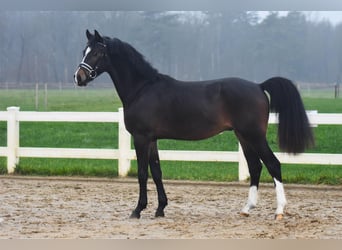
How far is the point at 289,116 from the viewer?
4867 mm

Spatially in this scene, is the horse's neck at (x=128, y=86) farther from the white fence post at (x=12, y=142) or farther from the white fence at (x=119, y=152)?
the white fence post at (x=12, y=142)

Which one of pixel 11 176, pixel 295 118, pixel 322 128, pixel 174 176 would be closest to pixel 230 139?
pixel 322 128

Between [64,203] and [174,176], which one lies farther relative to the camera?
[174,176]

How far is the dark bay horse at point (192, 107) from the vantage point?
4785 millimetres

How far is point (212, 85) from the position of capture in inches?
193

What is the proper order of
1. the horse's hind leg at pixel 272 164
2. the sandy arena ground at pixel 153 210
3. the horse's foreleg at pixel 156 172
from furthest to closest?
the horse's foreleg at pixel 156 172
the horse's hind leg at pixel 272 164
the sandy arena ground at pixel 153 210

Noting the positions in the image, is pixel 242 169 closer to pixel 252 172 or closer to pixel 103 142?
pixel 252 172

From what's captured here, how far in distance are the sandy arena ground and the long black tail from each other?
640 mm

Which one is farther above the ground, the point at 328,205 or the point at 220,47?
the point at 220,47

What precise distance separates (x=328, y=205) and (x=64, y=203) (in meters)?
2.63

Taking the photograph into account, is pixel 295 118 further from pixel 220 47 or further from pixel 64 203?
pixel 220 47

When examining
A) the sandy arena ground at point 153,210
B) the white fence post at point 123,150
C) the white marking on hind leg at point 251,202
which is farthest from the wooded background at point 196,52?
the white marking on hind leg at point 251,202

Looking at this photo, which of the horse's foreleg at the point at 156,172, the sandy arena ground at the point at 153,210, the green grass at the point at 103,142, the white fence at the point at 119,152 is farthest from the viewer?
the green grass at the point at 103,142

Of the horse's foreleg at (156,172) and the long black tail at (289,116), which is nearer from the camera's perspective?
the long black tail at (289,116)
